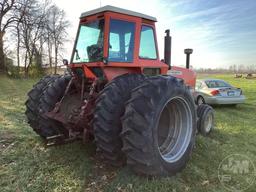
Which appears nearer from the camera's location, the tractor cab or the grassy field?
the grassy field

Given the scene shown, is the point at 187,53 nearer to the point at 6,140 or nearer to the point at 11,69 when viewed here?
the point at 6,140

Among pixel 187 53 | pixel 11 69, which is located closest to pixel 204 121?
pixel 187 53

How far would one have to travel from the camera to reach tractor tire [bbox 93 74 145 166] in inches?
127

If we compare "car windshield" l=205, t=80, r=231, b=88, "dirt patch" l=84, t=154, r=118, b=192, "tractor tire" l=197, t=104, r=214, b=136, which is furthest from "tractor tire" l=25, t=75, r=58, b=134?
"car windshield" l=205, t=80, r=231, b=88

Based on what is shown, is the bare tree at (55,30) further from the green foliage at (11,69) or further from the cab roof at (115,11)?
the cab roof at (115,11)

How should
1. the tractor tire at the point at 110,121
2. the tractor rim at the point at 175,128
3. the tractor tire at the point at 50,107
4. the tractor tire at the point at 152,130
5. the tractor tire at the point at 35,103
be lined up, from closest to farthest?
the tractor tire at the point at 152,130, the tractor tire at the point at 110,121, the tractor rim at the point at 175,128, the tractor tire at the point at 50,107, the tractor tire at the point at 35,103

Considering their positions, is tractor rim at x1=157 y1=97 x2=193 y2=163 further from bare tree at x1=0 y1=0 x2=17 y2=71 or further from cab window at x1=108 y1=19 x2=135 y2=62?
bare tree at x1=0 y1=0 x2=17 y2=71

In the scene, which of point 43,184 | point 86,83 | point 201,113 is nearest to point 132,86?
point 86,83

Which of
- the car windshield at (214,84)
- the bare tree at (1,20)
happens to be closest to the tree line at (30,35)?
the bare tree at (1,20)

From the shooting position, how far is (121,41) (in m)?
3.99

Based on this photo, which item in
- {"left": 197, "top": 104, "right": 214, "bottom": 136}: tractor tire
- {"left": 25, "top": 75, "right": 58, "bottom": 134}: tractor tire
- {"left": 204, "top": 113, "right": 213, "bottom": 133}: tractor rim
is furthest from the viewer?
{"left": 204, "top": 113, "right": 213, "bottom": 133}: tractor rim

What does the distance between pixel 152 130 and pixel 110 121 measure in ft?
1.72

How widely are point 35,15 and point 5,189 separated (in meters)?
27.1

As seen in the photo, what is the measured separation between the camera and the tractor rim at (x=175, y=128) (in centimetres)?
389
